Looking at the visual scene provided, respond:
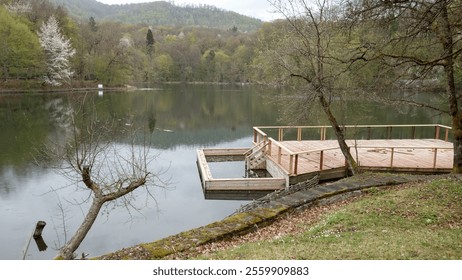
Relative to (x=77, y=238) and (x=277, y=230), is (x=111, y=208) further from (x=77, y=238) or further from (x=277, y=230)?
(x=277, y=230)

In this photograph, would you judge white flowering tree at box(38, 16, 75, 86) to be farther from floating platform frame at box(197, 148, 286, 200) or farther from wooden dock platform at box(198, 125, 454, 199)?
floating platform frame at box(197, 148, 286, 200)

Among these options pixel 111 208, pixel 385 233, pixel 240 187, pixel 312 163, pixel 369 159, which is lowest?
pixel 111 208

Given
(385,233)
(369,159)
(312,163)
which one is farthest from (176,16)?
(385,233)

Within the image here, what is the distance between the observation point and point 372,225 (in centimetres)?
665

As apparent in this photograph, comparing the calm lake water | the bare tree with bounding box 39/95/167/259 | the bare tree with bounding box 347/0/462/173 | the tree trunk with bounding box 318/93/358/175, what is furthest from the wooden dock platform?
the bare tree with bounding box 347/0/462/173

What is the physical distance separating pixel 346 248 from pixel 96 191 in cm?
513

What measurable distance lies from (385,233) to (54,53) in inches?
2258

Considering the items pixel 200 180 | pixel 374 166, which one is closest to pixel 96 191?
pixel 200 180

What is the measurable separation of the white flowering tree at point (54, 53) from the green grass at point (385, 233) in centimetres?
5360

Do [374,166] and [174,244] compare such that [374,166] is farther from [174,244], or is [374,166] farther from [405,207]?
[174,244]

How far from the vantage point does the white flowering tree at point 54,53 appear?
54031mm

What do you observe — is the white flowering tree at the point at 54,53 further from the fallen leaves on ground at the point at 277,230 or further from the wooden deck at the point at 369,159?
the fallen leaves on ground at the point at 277,230

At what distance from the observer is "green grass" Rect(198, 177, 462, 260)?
520cm

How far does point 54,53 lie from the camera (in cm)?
5441
